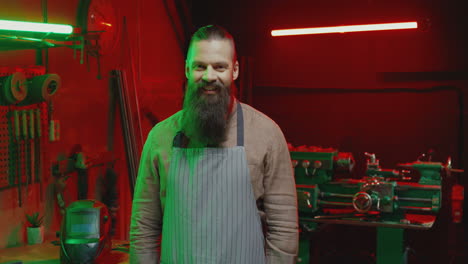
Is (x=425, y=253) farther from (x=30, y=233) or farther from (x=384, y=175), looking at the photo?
(x=30, y=233)

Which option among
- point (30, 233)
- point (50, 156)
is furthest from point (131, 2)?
point (30, 233)

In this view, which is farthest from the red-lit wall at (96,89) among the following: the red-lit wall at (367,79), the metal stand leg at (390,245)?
the metal stand leg at (390,245)

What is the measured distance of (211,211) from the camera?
196cm

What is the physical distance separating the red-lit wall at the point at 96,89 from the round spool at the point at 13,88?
168 mm

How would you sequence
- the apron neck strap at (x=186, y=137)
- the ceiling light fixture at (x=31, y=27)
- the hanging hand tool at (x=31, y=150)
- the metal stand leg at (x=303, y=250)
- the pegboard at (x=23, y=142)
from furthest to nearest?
the metal stand leg at (x=303, y=250), the hanging hand tool at (x=31, y=150), the pegboard at (x=23, y=142), the ceiling light fixture at (x=31, y=27), the apron neck strap at (x=186, y=137)

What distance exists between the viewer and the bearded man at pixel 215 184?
1958mm

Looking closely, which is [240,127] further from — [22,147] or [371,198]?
[371,198]

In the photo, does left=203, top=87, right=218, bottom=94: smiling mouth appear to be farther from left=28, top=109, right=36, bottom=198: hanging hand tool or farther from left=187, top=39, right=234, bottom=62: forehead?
left=28, top=109, right=36, bottom=198: hanging hand tool

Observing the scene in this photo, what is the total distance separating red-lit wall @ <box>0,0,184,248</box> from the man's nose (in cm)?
145

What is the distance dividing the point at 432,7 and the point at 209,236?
14.8 feet

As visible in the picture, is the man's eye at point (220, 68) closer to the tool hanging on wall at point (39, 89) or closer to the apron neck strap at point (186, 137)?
→ the apron neck strap at point (186, 137)

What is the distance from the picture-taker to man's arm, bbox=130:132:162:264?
6.66ft

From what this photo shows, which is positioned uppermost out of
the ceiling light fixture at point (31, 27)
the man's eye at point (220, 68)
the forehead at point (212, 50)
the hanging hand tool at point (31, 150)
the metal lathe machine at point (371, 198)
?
the ceiling light fixture at point (31, 27)

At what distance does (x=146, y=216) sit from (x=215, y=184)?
0.34 meters
